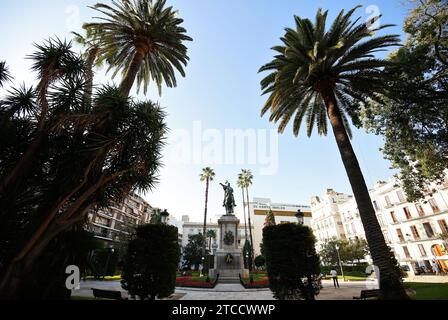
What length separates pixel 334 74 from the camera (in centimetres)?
1224

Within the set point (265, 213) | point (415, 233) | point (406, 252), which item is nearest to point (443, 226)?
point (415, 233)

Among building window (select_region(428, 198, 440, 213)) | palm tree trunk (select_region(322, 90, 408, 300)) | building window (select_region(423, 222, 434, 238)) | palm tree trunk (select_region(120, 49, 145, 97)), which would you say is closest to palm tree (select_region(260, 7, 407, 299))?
palm tree trunk (select_region(322, 90, 408, 300))

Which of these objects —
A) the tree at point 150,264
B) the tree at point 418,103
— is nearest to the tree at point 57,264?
the tree at point 150,264

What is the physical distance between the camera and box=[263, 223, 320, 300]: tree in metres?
8.55

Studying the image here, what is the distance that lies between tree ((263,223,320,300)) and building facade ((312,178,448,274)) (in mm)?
28636

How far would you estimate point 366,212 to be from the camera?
30.1 ft

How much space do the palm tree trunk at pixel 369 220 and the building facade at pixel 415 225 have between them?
25852 mm

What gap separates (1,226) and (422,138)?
21.5m

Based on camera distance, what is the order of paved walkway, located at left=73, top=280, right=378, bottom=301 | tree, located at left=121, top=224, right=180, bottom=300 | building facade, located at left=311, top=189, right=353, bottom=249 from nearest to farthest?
tree, located at left=121, top=224, right=180, bottom=300, paved walkway, located at left=73, top=280, right=378, bottom=301, building facade, located at left=311, top=189, right=353, bottom=249

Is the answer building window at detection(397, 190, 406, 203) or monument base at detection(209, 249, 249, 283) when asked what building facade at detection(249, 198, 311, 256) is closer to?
building window at detection(397, 190, 406, 203)

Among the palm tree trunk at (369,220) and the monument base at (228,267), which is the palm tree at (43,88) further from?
the monument base at (228,267)

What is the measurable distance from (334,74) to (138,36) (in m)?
13.2
